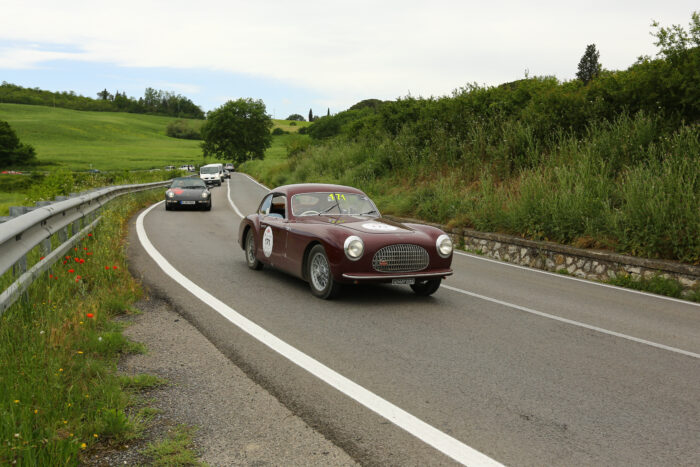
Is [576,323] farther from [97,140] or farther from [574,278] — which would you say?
[97,140]

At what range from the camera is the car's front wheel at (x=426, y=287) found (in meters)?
7.83

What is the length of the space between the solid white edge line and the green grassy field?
78.4 m

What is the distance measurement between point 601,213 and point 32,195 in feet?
44.4

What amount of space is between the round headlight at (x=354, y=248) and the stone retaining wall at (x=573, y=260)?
5.20 m

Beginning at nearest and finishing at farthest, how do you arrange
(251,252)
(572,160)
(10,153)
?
(251,252), (572,160), (10,153)

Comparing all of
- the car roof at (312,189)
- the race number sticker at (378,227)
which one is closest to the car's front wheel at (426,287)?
the race number sticker at (378,227)

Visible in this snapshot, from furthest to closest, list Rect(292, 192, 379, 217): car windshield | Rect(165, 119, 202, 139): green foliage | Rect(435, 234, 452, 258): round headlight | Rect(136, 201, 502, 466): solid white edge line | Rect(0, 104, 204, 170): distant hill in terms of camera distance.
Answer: Rect(165, 119, 202, 139): green foliage → Rect(0, 104, 204, 170): distant hill → Rect(292, 192, 379, 217): car windshield → Rect(435, 234, 452, 258): round headlight → Rect(136, 201, 502, 466): solid white edge line

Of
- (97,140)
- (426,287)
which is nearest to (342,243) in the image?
(426,287)

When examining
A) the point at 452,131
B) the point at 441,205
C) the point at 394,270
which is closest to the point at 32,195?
the point at 441,205

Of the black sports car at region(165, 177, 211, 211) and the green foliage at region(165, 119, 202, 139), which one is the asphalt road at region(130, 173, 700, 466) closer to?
the black sports car at region(165, 177, 211, 211)

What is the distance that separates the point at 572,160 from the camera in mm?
14188

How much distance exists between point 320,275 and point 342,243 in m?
0.70

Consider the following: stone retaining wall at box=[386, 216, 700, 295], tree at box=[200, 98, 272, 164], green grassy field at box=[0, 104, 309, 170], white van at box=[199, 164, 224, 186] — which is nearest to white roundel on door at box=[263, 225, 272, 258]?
stone retaining wall at box=[386, 216, 700, 295]

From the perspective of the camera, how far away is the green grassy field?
92.2 m
